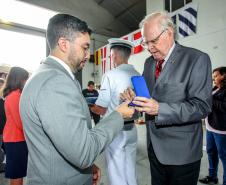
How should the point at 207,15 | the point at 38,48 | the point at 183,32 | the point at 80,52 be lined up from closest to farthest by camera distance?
the point at 80,52
the point at 207,15
the point at 183,32
the point at 38,48

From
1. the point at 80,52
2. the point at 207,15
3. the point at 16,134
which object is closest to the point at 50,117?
the point at 80,52

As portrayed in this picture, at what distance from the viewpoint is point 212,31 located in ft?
14.2

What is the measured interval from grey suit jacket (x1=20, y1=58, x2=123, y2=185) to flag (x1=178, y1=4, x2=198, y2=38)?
4.65m

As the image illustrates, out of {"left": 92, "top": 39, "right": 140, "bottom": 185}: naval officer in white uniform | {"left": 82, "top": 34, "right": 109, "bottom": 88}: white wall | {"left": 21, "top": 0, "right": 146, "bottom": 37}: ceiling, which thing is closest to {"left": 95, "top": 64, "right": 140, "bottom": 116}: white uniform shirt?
{"left": 92, "top": 39, "right": 140, "bottom": 185}: naval officer in white uniform

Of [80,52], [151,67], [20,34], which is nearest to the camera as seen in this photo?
[80,52]

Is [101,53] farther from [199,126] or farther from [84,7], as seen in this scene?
[199,126]

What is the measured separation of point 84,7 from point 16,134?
20.4 feet

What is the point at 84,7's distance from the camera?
714cm

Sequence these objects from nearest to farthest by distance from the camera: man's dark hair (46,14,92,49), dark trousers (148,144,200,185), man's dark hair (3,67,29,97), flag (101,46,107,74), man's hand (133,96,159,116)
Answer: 1. man's dark hair (46,14,92,49)
2. man's hand (133,96,159,116)
3. dark trousers (148,144,200,185)
4. man's dark hair (3,67,29,97)
5. flag (101,46,107,74)

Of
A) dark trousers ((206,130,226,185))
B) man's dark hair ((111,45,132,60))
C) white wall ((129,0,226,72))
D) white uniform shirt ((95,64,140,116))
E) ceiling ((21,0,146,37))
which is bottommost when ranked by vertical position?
dark trousers ((206,130,226,185))

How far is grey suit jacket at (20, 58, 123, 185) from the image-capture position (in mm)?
700

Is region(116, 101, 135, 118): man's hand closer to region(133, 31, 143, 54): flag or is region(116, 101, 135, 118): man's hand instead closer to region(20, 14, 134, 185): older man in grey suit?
region(20, 14, 134, 185): older man in grey suit

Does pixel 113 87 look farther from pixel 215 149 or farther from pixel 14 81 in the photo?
pixel 215 149

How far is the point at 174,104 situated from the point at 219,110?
1570mm
